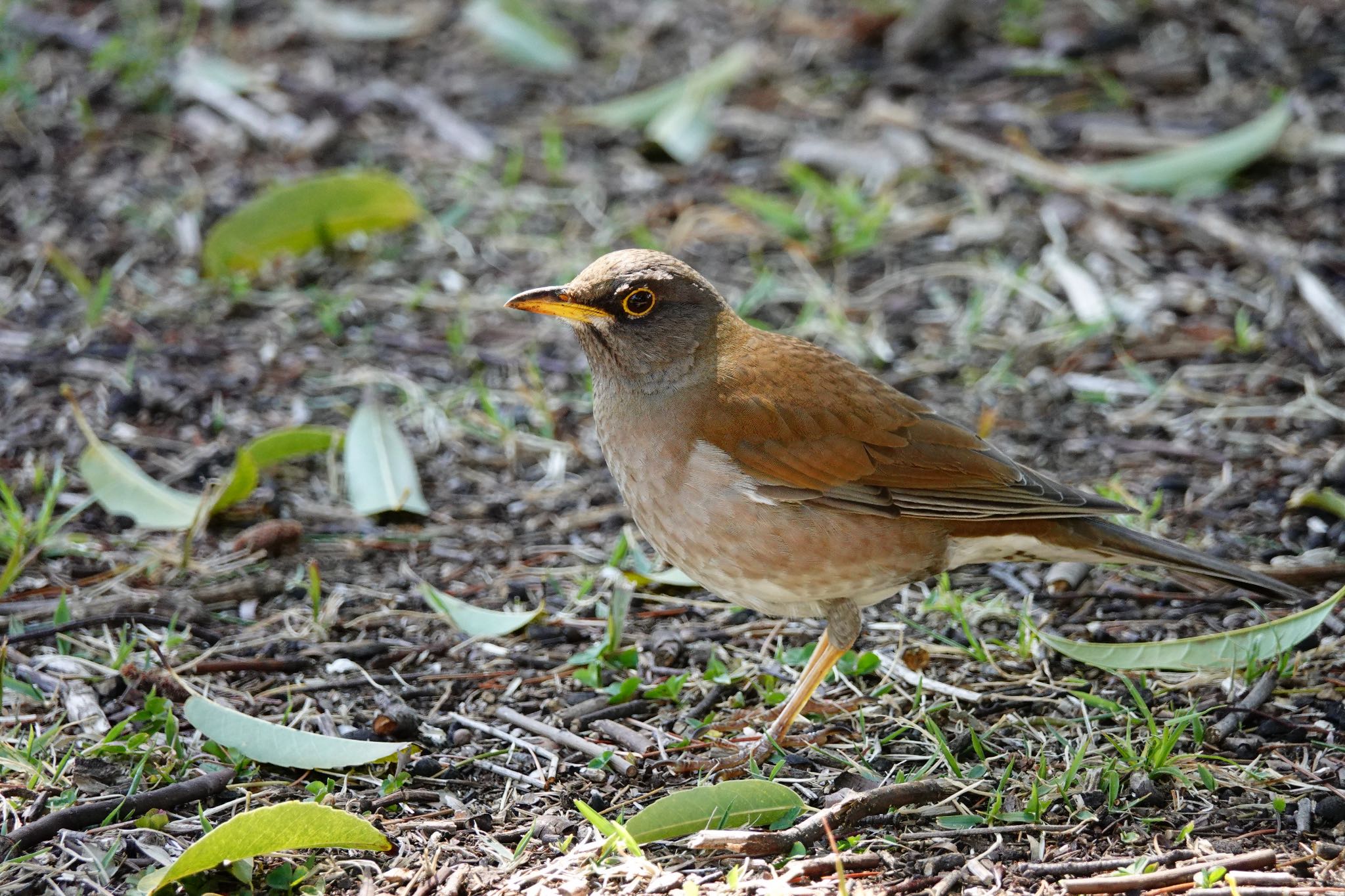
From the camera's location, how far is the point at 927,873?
3.51 metres

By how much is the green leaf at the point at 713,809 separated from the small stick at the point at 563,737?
37 cm

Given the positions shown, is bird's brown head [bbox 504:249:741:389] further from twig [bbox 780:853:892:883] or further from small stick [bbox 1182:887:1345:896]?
small stick [bbox 1182:887:1345:896]

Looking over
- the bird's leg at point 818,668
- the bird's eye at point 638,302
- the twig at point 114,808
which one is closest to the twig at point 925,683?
the bird's leg at point 818,668

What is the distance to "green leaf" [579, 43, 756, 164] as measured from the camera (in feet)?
26.3

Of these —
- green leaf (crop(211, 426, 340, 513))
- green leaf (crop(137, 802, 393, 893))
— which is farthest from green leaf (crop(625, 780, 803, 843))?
green leaf (crop(211, 426, 340, 513))

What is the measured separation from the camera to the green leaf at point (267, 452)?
5.18m

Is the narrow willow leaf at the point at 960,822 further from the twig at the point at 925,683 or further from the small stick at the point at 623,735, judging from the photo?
the small stick at the point at 623,735

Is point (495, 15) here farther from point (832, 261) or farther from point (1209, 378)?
point (1209, 378)

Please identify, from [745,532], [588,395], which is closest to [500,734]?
[745,532]

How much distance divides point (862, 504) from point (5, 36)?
6541 millimetres

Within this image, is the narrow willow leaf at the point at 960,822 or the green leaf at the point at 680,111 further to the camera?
the green leaf at the point at 680,111

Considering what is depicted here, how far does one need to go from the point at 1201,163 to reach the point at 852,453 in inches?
150

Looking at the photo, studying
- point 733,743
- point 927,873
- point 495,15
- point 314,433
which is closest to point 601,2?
point 495,15

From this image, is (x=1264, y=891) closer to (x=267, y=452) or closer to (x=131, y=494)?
(x=267, y=452)
